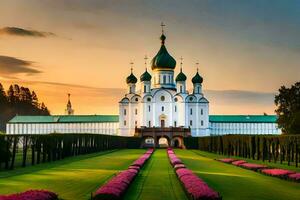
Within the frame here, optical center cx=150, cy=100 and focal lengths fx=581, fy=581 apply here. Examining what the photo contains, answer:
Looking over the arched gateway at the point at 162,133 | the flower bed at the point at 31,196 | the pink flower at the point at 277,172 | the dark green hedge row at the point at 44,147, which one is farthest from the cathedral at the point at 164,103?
the flower bed at the point at 31,196

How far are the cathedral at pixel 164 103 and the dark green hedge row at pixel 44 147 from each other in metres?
40.6

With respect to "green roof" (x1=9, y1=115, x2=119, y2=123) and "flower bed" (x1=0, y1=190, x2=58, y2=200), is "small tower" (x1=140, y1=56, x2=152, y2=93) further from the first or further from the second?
"flower bed" (x1=0, y1=190, x2=58, y2=200)

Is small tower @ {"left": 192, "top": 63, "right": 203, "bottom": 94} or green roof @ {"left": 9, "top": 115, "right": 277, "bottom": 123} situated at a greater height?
small tower @ {"left": 192, "top": 63, "right": 203, "bottom": 94}

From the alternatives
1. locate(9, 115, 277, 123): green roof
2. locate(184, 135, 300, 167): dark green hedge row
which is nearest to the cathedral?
locate(9, 115, 277, 123): green roof

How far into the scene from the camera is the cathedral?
431 ft

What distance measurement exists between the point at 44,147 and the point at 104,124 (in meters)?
106

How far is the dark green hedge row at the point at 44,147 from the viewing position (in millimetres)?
39678

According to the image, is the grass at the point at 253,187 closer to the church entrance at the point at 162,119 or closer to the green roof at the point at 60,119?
the church entrance at the point at 162,119

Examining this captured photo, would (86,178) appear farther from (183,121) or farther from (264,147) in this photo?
(183,121)

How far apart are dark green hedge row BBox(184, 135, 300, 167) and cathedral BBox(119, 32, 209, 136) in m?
45.8

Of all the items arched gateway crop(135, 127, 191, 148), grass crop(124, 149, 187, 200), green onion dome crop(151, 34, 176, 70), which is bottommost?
grass crop(124, 149, 187, 200)

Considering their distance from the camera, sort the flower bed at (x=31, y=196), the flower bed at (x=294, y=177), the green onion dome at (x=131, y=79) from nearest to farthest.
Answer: the flower bed at (x=31, y=196) < the flower bed at (x=294, y=177) < the green onion dome at (x=131, y=79)

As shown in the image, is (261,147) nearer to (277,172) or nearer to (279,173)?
(277,172)

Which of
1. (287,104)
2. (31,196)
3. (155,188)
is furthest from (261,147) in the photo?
(31,196)
